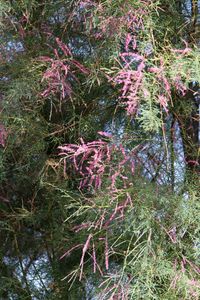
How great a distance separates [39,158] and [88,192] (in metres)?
0.27

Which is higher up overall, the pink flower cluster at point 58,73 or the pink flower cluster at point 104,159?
the pink flower cluster at point 58,73

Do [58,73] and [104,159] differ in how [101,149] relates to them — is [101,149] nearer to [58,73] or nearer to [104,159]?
[104,159]

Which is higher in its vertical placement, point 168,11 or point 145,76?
point 168,11

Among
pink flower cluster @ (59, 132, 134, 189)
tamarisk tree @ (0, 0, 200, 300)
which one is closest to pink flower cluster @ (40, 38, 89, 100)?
tamarisk tree @ (0, 0, 200, 300)

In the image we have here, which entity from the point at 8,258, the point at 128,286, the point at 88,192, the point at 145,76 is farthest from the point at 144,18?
the point at 8,258

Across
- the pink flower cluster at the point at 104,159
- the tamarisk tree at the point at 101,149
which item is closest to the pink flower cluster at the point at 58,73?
the tamarisk tree at the point at 101,149

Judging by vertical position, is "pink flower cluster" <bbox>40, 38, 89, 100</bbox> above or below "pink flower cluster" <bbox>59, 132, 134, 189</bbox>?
above

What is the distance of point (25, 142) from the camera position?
7.63 ft

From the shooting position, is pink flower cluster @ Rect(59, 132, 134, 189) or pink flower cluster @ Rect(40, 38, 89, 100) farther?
pink flower cluster @ Rect(40, 38, 89, 100)

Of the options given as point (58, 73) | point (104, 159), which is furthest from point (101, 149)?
point (58, 73)

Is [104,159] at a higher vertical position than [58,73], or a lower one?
lower

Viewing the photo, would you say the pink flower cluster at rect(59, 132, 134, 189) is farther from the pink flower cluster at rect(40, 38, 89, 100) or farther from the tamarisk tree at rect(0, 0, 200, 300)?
the pink flower cluster at rect(40, 38, 89, 100)

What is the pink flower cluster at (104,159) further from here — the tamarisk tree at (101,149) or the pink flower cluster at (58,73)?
the pink flower cluster at (58,73)

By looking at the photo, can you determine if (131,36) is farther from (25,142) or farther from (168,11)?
(25,142)
